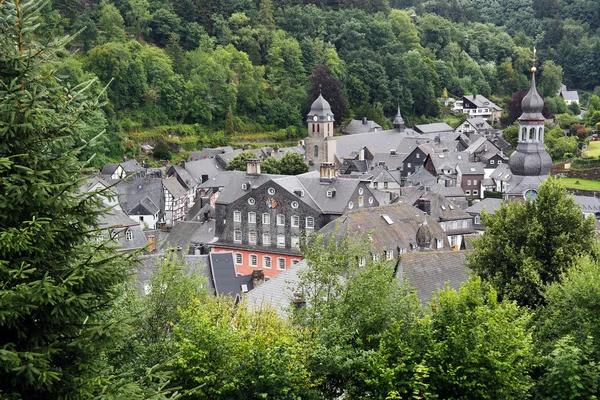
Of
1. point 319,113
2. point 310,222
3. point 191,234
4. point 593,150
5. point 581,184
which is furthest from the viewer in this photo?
point 593,150

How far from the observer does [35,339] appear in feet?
27.5

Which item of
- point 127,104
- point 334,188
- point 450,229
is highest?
point 127,104

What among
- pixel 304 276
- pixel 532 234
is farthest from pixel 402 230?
pixel 304 276

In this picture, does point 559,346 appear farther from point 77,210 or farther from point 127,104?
point 127,104

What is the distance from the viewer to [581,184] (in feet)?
238

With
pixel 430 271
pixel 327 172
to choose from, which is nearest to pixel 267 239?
pixel 327 172

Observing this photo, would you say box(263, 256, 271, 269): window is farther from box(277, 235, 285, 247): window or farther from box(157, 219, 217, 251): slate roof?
box(157, 219, 217, 251): slate roof

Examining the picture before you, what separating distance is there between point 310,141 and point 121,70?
69.6 ft

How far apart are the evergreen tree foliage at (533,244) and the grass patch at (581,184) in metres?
49.7

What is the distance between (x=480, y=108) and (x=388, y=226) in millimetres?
82523

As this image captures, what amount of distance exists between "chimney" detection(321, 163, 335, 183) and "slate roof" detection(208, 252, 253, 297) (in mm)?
13707

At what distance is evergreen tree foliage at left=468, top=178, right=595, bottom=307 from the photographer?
69.9ft

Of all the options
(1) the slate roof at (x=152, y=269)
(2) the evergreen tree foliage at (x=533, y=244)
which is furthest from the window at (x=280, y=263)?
(2) the evergreen tree foliage at (x=533, y=244)

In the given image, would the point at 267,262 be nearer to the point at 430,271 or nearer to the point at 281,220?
the point at 281,220
